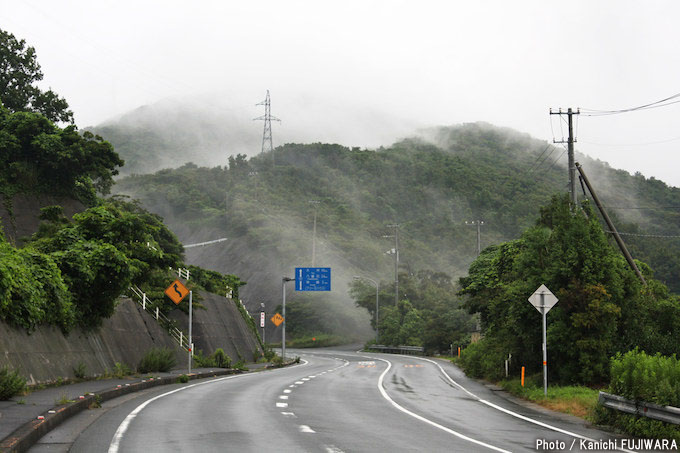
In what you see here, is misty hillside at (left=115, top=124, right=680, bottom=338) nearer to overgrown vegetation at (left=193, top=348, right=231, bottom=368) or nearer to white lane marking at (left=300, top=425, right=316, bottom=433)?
overgrown vegetation at (left=193, top=348, right=231, bottom=368)

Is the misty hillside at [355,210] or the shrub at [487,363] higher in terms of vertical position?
the misty hillside at [355,210]

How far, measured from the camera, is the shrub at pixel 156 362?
2912 centimetres

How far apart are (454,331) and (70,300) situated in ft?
189

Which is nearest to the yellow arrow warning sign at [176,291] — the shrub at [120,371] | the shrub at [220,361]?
the shrub at [120,371]

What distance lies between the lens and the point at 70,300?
80.1ft

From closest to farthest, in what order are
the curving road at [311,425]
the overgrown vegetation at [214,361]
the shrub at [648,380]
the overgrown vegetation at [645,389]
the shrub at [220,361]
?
the curving road at [311,425] → the overgrown vegetation at [645,389] → the shrub at [648,380] → the overgrown vegetation at [214,361] → the shrub at [220,361]

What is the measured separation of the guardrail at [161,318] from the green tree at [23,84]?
23040 millimetres

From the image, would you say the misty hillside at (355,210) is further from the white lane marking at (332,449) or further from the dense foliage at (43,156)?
the white lane marking at (332,449)

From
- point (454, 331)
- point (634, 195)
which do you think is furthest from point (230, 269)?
point (634, 195)

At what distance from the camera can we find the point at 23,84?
56.4m

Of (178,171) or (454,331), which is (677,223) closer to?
(454,331)

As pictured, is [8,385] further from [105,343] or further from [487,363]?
[487,363]

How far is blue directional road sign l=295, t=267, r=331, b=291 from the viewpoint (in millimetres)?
60125

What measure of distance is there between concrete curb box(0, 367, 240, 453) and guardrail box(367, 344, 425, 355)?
5896 cm
